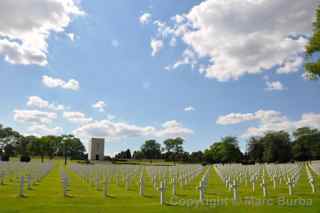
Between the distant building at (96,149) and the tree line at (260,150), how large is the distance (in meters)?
27.7

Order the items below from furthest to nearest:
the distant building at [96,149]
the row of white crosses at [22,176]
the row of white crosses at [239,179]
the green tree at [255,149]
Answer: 1. the green tree at [255,149]
2. the distant building at [96,149]
3. the row of white crosses at [22,176]
4. the row of white crosses at [239,179]

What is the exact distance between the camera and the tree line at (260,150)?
77438 mm

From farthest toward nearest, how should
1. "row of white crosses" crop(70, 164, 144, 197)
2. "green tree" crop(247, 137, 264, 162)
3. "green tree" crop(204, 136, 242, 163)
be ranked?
"green tree" crop(204, 136, 242, 163)
"green tree" crop(247, 137, 264, 162)
"row of white crosses" crop(70, 164, 144, 197)

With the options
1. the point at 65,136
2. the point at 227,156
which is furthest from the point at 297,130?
the point at 65,136

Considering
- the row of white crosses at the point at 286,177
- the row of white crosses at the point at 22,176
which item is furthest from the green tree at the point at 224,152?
the row of white crosses at the point at 22,176

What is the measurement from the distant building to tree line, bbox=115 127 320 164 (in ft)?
90.9

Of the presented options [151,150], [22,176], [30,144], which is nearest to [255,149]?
[151,150]

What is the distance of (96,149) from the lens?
80562mm

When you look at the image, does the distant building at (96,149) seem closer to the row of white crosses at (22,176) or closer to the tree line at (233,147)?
the tree line at (233,147)

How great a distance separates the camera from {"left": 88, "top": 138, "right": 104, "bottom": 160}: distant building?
7969cm

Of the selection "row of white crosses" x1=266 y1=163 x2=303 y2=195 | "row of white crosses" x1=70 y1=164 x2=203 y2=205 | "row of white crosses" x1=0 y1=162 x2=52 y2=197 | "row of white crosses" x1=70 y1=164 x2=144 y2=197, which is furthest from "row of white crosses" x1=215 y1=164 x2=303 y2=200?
"row of white crosses" x1=0 y1=162 x2=52 y2=197

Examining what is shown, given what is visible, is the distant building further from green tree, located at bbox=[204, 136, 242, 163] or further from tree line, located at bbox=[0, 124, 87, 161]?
green tree, located at bbox=[204, 136, 242, 163]

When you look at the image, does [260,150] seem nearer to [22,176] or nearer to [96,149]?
[96,149]

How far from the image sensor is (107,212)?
338 inches
